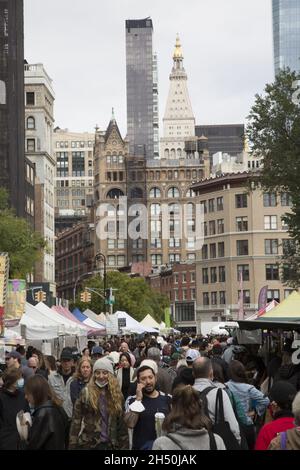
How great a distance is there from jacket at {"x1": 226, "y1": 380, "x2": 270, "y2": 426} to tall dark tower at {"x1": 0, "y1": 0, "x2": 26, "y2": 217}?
87.9 meters

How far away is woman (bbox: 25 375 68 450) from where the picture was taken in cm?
1045

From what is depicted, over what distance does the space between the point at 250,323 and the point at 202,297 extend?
401ft

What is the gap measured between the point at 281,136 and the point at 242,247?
9734cm

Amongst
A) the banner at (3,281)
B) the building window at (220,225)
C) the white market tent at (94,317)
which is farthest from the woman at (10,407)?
the building window at (220,225)

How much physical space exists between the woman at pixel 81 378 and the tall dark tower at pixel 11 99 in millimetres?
85764

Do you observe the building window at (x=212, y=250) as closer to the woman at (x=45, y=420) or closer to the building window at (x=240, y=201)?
the building window at (x=240, y=201)

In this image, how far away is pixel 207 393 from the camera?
37.0ft

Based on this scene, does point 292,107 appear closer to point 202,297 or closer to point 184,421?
point 184,421

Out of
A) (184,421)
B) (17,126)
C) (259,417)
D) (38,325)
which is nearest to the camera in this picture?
(184,421)

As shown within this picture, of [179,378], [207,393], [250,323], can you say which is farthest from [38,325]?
[207,393]

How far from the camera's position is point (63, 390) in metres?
15.5

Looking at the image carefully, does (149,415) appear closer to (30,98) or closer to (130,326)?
(130,326)

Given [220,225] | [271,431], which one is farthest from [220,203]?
[271,431]

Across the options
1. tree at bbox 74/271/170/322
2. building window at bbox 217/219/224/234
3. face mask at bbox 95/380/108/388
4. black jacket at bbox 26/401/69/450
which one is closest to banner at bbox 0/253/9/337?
face mask at bbox 95/380/108/388
